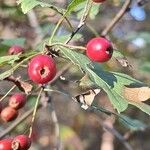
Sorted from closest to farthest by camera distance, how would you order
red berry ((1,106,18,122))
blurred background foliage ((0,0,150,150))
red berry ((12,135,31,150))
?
1. red berry ((12,135,31,150))
2. red berry ((1,106,18,122))
3. blurred background foliage ((0,0,150,150))

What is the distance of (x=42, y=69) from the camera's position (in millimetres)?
1709

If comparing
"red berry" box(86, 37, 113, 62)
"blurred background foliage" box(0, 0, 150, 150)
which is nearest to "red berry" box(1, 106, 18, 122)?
"blurred background foliage" box(0, 0, 150, 150)

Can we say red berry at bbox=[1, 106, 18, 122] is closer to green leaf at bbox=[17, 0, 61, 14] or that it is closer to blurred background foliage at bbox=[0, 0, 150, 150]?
blurred background foliage at bbox=[0, 0, 150, 150]

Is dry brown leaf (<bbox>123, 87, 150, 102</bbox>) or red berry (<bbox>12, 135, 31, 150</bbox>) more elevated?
red berry (<bbox>12, 135, 31, 150</bbox>)

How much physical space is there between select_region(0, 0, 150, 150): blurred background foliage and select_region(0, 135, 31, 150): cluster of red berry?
583mm

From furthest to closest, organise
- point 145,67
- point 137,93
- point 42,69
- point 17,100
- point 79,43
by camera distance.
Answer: point 145,67, point 79,43, point 17,100, point 137,93, point 42,69

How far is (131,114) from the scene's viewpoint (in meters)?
6.70

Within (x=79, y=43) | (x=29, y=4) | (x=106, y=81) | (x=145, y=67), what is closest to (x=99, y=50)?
(x=106, y=81)

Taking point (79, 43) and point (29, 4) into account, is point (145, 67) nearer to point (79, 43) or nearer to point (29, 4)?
point (79, 43)

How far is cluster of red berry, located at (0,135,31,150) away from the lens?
188cm

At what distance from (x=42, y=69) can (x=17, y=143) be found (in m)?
0.34

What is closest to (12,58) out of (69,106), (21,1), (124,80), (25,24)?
(21,1)

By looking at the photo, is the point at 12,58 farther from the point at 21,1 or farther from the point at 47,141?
the point at 47,141

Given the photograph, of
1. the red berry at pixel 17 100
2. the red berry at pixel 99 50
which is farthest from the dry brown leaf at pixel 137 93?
the red berry at pixel 17 100
